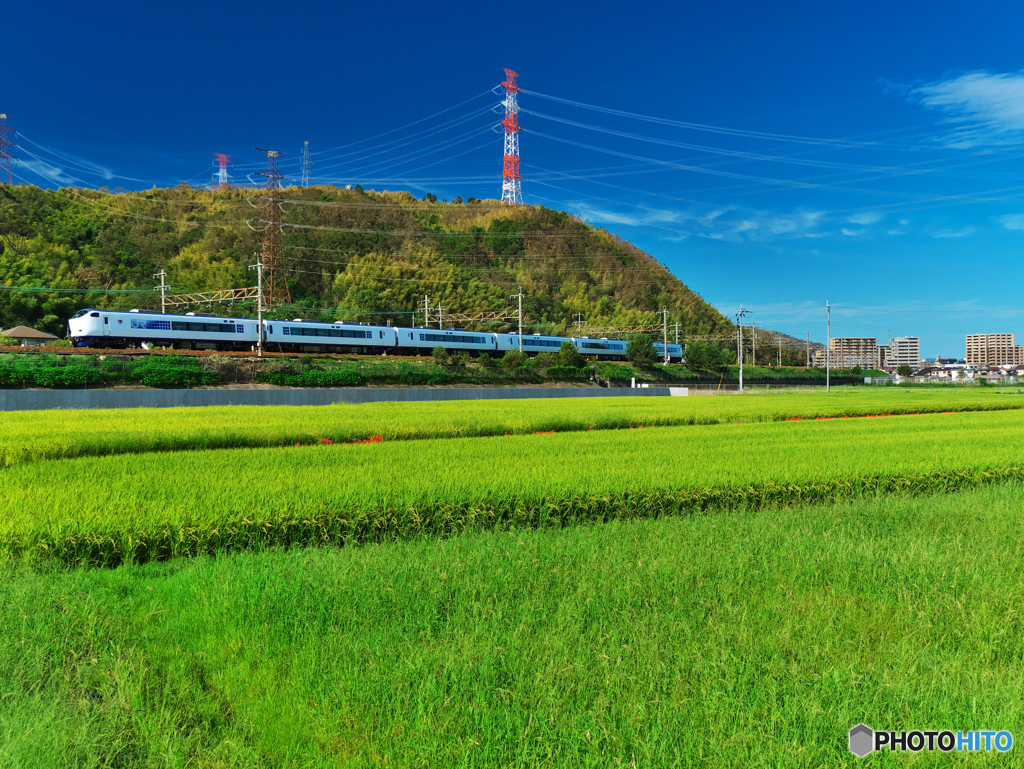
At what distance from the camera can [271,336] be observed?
47844mm

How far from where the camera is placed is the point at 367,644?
3.46 metres

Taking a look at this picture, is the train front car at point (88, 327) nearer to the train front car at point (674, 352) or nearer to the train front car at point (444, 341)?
the train front car at point (444, 341)

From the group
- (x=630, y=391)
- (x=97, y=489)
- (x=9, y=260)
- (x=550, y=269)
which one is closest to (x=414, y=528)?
(x=97, y=489)

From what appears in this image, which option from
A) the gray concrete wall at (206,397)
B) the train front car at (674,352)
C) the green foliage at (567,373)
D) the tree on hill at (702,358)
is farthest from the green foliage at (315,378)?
the train front car at (674,352)

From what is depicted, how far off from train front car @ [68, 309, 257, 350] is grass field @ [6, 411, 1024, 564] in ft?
121

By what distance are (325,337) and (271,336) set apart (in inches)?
194

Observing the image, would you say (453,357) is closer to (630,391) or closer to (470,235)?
(630,391)

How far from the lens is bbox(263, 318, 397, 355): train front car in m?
48.6

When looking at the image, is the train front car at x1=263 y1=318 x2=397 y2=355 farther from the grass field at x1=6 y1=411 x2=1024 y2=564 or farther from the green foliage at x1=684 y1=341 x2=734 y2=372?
the green foliage at x1=684 y1=341 x2=734 y2=372

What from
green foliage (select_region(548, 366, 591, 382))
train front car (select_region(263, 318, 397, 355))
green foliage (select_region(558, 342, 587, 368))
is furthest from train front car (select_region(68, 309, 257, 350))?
green foliage (select_region(558, 342, 587, 368))

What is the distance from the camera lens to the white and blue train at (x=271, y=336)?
Result: 4100cm

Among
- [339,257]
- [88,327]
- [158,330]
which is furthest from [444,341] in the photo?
[339,257]

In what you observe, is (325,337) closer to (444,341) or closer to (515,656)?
(444,341)

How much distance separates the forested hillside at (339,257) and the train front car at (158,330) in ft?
62.6
